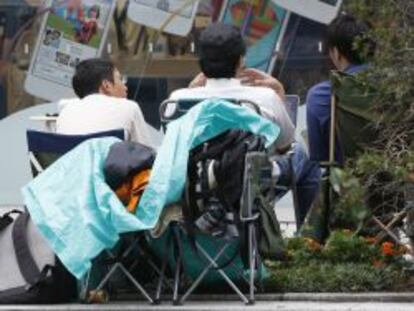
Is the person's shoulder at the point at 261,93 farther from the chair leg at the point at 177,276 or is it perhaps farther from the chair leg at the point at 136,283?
the chair leg at the point at 136,283

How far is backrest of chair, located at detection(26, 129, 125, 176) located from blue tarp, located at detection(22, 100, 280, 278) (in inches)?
8.7

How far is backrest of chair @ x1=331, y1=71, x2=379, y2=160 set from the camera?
741cm

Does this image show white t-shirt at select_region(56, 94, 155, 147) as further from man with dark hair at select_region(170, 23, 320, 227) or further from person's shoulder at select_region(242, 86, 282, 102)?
person's shoulder at select_region(242, 86, 282, 102)

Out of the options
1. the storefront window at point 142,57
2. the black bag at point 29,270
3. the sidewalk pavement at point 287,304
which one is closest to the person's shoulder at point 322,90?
the sidewalk pavement at point 287,304

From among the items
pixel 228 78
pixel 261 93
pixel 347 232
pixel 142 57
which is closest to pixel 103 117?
pixel 228 78

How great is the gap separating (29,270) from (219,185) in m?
1.07

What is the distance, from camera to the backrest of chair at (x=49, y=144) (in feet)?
23.0

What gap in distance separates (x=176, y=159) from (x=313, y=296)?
100 cm

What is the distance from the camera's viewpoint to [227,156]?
6551mm

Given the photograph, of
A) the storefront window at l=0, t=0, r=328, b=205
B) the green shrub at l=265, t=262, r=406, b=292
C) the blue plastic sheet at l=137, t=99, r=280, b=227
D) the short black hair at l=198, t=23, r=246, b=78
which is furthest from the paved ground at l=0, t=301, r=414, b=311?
the storefront window at l=0, t=0, r=328, b=205

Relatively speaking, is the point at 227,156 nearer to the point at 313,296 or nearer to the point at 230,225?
the point at 230,225

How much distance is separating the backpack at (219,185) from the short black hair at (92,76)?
4.76 ft

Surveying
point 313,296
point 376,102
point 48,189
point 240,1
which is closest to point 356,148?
point 376,102

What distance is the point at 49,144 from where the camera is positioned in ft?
23.2
